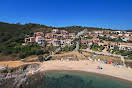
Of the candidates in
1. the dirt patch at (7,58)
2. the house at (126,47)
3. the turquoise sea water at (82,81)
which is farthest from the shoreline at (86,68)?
the house at (126,47)

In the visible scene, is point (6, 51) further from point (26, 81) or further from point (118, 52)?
point (118, 52)

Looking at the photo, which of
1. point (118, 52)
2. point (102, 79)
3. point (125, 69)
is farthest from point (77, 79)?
point (118, 52)

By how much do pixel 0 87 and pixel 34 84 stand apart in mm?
2267

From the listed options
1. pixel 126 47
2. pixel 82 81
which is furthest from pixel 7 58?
pixel 126 47

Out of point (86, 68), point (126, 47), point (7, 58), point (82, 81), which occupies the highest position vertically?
point (126, 47)

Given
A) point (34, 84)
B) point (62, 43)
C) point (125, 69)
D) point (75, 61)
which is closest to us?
point (34, 84)

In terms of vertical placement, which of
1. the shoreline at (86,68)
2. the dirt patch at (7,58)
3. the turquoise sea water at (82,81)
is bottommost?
the turquoise sea water at (82,81)

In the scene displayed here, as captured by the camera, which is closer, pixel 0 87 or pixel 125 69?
pixel 0 87

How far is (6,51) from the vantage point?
32625mm

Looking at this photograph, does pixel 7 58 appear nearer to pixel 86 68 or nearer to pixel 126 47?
→ pixel 86 68

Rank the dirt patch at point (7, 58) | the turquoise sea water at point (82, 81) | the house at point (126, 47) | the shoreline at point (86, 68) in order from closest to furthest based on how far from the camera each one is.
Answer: the turquoise sea water at point (82, 81), the shoreline at point (86, 68), the dirt patch at point (7, 58), the house at point (126, 47)

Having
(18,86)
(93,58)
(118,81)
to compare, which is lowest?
(118,81)

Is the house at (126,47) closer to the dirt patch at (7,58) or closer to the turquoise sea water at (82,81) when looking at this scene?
the turquoise sea water at (82,81)

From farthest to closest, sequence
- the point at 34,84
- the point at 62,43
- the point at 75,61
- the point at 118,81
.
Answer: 1. the point at 62,43
2. the point at 75,61
3. the point at 118,81
4. the point at 34,84
